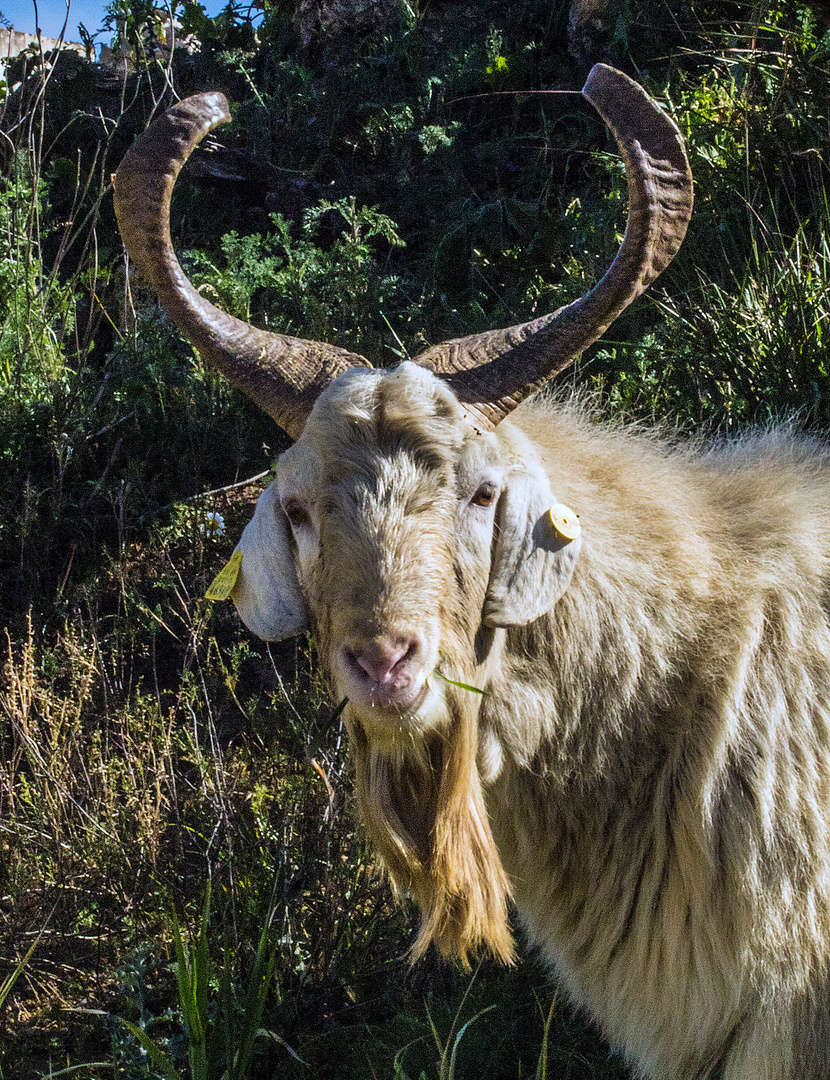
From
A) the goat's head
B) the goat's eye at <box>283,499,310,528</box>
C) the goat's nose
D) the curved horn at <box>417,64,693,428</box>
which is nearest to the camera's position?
the goat's nose

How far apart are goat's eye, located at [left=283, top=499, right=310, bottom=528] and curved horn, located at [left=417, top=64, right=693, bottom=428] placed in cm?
54

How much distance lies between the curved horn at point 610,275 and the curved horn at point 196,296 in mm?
359

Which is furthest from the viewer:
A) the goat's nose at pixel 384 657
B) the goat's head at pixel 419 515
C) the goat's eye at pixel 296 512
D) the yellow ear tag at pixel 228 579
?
the yellow ear tag at pixel 228 579

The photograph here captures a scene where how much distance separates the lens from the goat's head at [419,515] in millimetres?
2504

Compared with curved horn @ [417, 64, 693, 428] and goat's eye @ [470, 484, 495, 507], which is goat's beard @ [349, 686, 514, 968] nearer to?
goat's eye @ [470, 484, 495, 507]

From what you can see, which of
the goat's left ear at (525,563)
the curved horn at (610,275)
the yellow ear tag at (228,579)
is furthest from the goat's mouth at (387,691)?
the curved horn at (610,275)

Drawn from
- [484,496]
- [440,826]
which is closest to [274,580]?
[484,496]

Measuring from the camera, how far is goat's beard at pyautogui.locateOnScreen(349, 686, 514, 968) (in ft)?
8.79

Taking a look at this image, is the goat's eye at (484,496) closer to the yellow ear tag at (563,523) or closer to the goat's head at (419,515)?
the goat's head at (419,515)

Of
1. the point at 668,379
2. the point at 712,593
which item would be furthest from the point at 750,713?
the point at 668,379

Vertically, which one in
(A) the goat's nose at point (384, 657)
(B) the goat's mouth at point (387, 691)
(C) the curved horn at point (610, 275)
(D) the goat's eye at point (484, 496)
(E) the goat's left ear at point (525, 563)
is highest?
(C) the curved horn at point (610, 275)

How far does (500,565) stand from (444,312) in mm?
4305

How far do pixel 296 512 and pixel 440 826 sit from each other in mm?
957

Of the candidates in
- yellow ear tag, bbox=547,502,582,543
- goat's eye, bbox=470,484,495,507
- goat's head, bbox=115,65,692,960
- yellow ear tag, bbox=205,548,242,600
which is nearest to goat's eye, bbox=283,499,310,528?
goat's head, bbox=115,65,692,960
